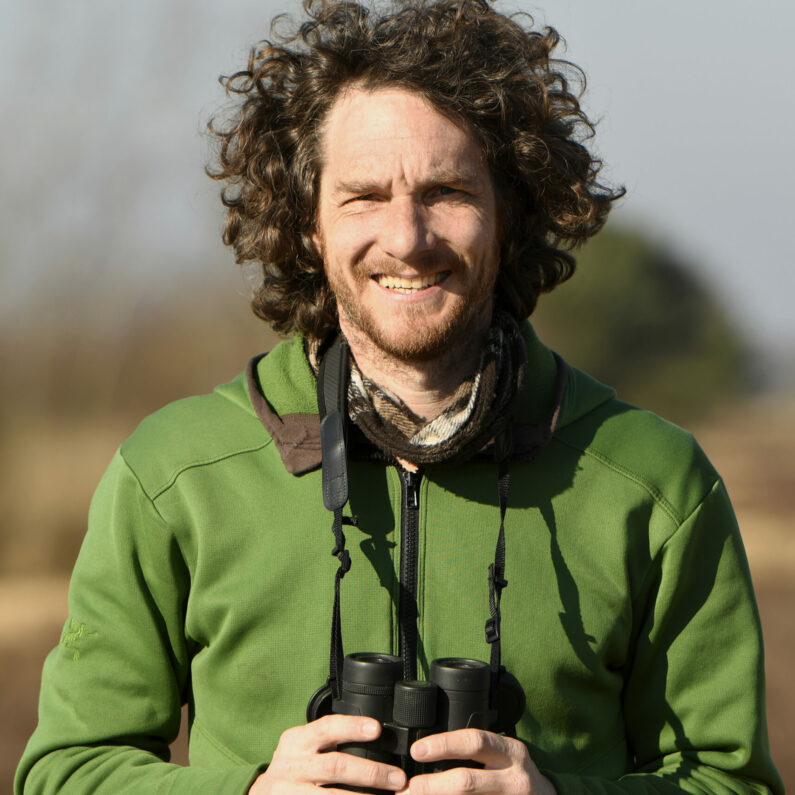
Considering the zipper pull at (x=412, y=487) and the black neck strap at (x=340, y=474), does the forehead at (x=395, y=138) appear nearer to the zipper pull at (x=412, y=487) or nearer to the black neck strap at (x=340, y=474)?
the black neck strap at (x=340, y=474)

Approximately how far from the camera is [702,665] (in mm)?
2324

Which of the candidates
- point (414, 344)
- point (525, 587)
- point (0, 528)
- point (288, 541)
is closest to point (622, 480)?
point (525, 587)

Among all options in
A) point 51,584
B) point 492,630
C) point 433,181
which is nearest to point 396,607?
point 492,630

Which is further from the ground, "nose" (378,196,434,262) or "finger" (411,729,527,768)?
"nose" (378,196,434,262)

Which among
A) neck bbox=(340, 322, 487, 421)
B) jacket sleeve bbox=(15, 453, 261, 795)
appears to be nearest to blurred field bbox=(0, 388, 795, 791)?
jacket sleeve bbox=(15, 453, 261, 795)

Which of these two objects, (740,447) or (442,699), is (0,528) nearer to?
(442,699)

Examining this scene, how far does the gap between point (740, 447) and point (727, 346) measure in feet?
4.41

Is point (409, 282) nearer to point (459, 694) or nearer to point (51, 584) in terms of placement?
point (459, 694)

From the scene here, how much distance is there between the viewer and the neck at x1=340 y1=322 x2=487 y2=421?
244 cm

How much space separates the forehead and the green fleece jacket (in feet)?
1.84

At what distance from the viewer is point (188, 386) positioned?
10398mm

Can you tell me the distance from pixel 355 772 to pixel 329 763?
0.16 feet

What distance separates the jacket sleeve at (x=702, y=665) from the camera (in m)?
2.30

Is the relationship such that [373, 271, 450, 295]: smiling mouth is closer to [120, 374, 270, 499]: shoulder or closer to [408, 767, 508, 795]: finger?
[120, 374, 270, 499]: shoulder
